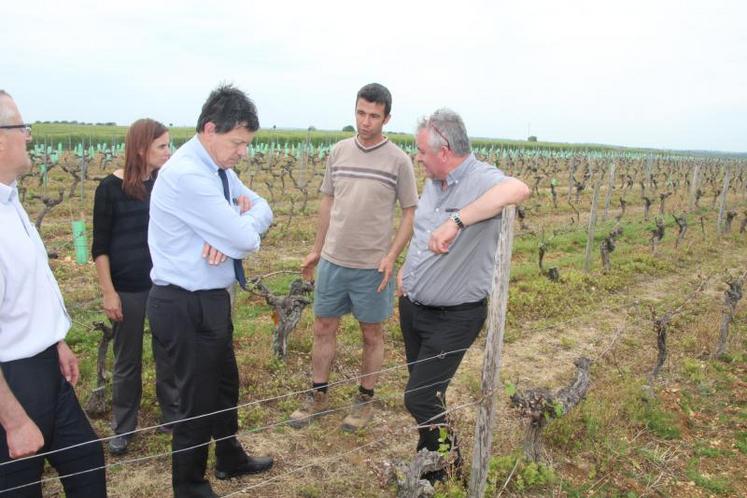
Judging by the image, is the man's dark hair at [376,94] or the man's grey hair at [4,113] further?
the man's dark hair at [376,94]

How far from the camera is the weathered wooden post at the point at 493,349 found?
2428 mm

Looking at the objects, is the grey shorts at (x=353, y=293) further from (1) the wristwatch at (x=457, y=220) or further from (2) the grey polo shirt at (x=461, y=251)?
(1) the wristwatch at (x=457, y=220)

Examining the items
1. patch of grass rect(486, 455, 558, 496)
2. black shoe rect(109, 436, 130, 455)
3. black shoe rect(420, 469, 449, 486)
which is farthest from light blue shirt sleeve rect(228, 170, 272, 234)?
patch of grass rect(486, 455, 558, 496)

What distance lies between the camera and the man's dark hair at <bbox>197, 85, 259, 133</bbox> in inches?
94.7

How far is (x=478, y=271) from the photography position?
2.84m

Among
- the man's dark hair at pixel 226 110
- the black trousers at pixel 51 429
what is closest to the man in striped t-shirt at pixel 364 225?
the man's dark hair at pixel 226 110

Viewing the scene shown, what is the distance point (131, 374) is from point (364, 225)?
1664 mm

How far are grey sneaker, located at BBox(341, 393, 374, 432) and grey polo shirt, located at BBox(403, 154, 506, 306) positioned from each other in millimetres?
1256

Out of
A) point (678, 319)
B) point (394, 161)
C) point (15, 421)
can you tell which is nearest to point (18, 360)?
point (15, 421)

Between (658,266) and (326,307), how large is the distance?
711cm

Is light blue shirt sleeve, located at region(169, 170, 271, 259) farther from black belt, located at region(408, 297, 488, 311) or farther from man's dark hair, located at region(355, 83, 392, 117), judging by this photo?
man's dark hair, located at region(355, 83, 392, 117)

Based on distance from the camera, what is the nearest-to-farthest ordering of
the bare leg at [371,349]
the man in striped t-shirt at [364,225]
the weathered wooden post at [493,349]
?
the weathered wooden post at [493,349] → the man in striped t-shirt at [364,225] → the bare leg at [371,349]

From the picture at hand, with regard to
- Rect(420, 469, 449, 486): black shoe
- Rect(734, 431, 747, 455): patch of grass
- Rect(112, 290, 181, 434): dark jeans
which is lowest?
Rect(734, 431, 747, 455): patch of grass

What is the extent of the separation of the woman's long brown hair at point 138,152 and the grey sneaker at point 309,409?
172 cm
